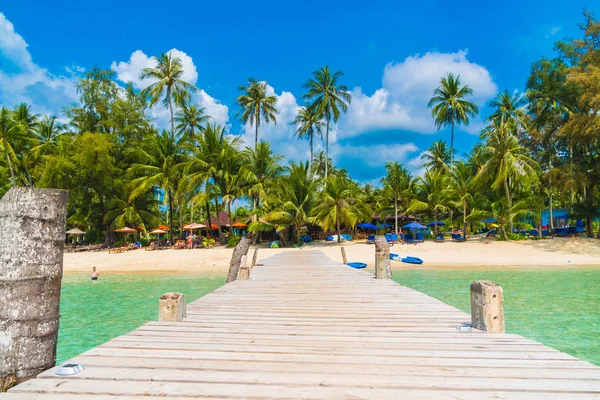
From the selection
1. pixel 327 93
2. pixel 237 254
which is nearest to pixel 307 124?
pixel 327 93

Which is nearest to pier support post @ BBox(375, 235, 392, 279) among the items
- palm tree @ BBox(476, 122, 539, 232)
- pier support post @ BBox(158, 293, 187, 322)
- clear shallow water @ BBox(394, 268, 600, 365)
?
clear shallow water @ BBox(394, 268, 600, 365)

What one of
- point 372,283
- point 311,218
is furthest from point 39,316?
point 311,218

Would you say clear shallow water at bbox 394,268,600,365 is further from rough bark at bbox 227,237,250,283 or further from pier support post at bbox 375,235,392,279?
rough bark at bbox 227,237,250,283

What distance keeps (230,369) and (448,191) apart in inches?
1331

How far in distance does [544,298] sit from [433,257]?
37.0 ft

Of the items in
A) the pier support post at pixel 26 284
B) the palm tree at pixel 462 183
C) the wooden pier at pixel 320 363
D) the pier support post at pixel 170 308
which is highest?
the palm tree at pixel 462 183

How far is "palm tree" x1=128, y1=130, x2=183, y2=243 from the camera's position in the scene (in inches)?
1238

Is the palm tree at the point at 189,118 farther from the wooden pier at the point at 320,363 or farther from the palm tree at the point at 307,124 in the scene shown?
the wooden pier at the point at 320,363

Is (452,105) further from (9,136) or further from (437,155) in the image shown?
(9,136)

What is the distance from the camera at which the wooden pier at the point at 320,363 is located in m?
2.64

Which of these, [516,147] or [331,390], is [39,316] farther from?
[516,147]

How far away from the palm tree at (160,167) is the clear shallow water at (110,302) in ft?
40.0

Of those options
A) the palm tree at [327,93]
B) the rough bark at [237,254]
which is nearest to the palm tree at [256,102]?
the palm tree at [327,93]

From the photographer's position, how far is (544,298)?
11656 mm
